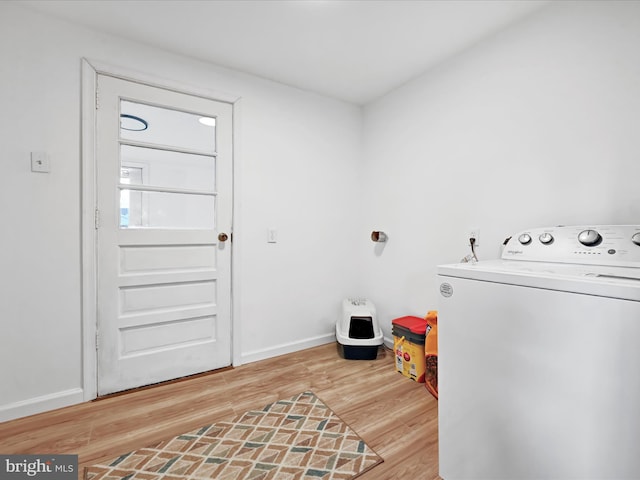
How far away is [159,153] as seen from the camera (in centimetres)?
205

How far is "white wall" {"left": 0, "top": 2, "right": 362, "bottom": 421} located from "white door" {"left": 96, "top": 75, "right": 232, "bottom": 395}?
12cm

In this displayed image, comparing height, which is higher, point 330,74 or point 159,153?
point 330,74

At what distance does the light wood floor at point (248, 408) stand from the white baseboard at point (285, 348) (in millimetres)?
59

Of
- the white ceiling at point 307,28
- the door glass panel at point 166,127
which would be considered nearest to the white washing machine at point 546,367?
the white ceiling at point 307,28

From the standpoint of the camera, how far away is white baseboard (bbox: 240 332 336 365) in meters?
2.35

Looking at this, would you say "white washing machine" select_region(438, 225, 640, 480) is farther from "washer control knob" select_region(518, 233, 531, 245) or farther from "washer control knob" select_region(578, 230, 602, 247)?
"washer control knob" select_region(518, 233, 531, 245)

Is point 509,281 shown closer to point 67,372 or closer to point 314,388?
point 314,388

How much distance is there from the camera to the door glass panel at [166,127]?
6.40 feet

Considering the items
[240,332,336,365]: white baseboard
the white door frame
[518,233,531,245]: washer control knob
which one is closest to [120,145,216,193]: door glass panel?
the white door frame

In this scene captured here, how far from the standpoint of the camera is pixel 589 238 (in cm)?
128

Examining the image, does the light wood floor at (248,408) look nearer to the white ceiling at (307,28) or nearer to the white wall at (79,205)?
the white wall at (79,205)

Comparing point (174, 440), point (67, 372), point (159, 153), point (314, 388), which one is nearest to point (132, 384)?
point (67, 372)

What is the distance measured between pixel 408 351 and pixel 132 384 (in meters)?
1.85

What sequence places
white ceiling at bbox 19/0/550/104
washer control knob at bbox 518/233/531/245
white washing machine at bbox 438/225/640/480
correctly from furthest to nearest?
white ceiling at bbox 19/0/550/104, washer control knob at bbox 518/233/531/245, white washing machine at bbox 438/225/640/480
